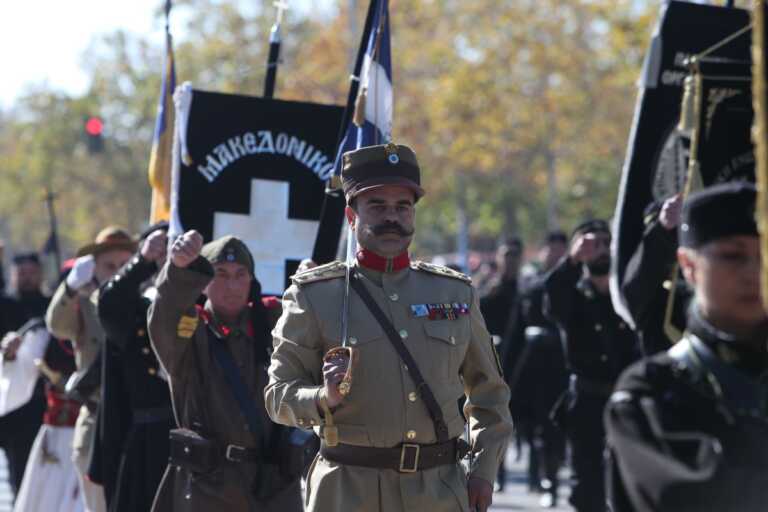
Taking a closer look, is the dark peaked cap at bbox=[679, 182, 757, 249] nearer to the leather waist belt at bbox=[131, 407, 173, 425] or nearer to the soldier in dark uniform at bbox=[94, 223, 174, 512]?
the soldier in dark uniform at bbox=[94, 223, 174, 512]

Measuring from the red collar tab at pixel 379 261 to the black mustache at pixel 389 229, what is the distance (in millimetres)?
84

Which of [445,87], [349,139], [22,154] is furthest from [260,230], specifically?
[22,154]

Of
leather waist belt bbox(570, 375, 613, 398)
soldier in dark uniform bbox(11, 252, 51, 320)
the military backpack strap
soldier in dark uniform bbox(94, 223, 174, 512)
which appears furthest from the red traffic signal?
the military backpack strap

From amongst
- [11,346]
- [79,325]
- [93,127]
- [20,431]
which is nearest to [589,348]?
[79,325]

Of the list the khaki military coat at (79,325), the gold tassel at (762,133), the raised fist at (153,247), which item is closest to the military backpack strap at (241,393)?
the raised fist at (153,247)

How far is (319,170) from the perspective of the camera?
26.2 feet

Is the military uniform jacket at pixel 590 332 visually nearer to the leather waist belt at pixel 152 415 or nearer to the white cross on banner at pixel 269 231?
the white cross on banner at pixel 269 231

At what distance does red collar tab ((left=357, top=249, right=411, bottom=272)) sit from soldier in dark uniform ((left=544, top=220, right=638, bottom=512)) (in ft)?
12.3

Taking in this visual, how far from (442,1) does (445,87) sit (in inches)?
107

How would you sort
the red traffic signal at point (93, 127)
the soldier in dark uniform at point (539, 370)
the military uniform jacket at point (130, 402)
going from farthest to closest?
the red traffic signal at point (93, 127), the soldier in dark uniform at point (539, 370), the military uniform jacket at point (130, 402)

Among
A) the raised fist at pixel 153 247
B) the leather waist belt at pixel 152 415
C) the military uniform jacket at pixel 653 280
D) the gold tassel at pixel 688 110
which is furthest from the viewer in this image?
the leather waist belt at pixel 152 415

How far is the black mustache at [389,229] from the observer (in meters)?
5.38

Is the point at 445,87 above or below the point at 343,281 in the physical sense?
above

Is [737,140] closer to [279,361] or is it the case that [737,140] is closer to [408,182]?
[408,182]
